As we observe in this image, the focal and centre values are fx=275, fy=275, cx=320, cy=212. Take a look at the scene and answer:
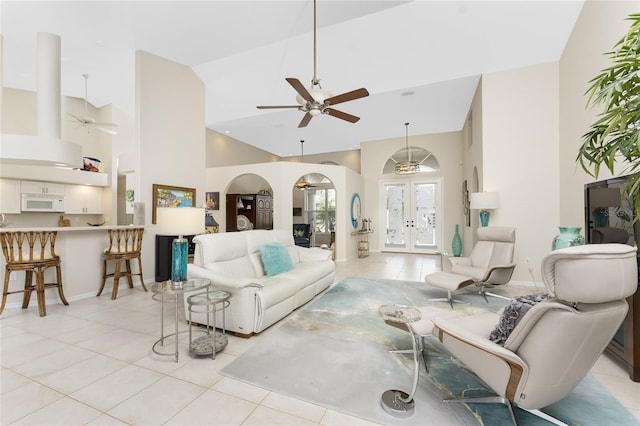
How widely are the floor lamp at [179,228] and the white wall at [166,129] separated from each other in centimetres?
278

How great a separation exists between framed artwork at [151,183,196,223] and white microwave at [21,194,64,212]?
3.42m

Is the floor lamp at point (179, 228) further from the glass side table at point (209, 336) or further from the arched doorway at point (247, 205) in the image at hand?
the arched doorway at point (247, 205)

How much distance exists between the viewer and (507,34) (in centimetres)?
421

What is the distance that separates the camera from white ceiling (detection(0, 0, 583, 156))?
395cm

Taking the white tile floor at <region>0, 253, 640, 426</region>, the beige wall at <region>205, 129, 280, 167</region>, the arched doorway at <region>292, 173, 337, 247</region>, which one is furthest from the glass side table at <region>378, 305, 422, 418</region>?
the arched doorway at <region>292, 173, 337, 247</region>

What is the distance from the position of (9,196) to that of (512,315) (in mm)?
8663

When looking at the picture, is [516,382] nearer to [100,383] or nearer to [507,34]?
[100,383]

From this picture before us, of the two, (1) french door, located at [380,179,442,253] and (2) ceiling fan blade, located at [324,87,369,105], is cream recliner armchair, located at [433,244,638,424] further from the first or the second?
(1) french door, located at [380,179,442,253]

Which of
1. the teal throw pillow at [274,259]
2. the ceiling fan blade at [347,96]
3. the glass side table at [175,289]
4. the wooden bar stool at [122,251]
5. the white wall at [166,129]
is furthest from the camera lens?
the white wall at [166,129]

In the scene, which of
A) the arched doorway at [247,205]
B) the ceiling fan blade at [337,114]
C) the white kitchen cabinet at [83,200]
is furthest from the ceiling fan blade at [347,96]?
the white kitchen cabinet at [83,200]

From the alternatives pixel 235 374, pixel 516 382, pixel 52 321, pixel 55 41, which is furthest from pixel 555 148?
pixel 55 41

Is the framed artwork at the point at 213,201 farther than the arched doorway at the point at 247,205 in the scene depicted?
No

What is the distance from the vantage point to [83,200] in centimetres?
694

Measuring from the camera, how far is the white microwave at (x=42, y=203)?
591 centimetres
